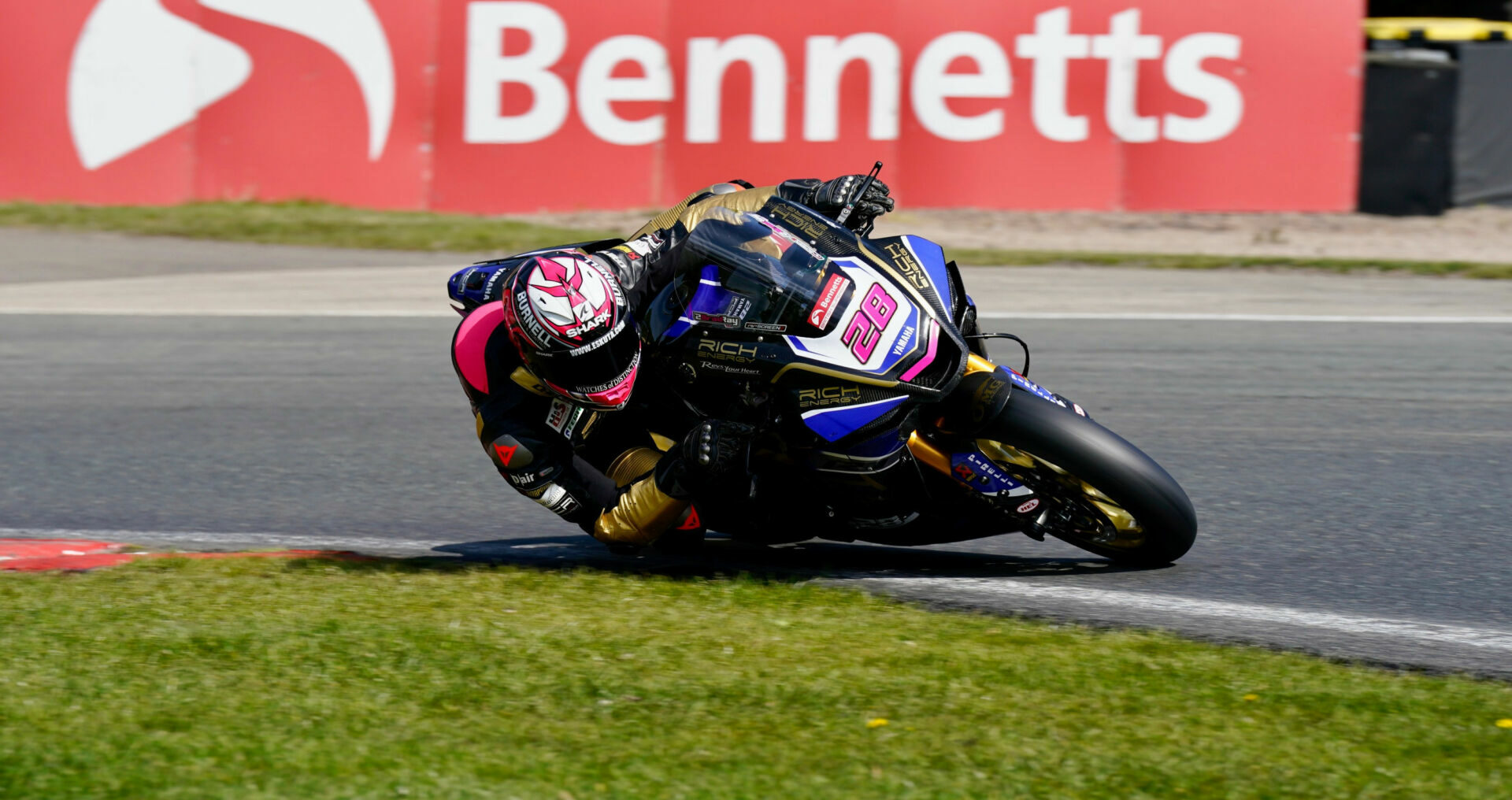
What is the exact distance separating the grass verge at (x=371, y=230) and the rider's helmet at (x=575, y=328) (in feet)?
27.2

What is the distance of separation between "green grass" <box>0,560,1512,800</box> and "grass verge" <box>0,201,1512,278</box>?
8.39m

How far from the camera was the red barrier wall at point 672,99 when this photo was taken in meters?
14.0

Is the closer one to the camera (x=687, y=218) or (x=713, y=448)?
(x=713, y=448)

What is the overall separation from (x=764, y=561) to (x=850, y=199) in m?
1.25

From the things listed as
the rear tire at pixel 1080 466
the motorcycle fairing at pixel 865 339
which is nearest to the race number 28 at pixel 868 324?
the motorcycle fairing at pixel 865 339

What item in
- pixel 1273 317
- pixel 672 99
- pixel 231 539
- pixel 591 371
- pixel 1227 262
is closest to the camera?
pixel 591 371

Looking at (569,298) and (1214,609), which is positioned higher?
(569,298)

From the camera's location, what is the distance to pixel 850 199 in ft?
16.1

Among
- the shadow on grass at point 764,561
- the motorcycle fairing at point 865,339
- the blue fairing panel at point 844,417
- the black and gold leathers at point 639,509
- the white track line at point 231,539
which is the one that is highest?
the motorcycle fairing at point 865,339

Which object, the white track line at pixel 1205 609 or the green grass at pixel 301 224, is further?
the green grass at pixel 301 224

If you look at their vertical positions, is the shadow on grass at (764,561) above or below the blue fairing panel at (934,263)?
below

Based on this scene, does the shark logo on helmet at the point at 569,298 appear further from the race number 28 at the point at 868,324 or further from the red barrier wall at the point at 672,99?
the red barrier wall at the point at 672,99

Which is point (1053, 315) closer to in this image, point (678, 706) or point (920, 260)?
point (920, 260)

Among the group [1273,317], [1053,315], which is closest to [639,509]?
[1053,315]
